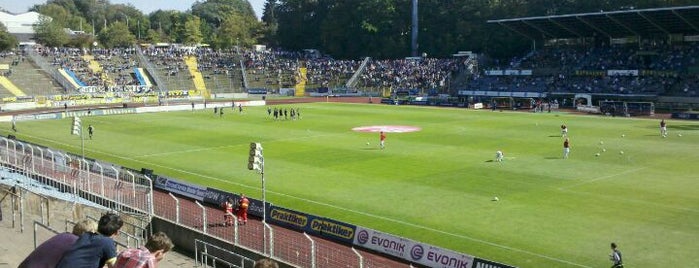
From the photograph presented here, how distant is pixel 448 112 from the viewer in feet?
254

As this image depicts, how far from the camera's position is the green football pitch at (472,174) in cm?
2417

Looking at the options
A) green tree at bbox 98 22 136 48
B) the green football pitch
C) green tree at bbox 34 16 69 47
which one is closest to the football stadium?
the green football pitch

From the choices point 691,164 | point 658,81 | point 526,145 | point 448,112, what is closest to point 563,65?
point 658,81

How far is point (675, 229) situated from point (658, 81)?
66211 mm

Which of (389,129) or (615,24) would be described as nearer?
(389,129)

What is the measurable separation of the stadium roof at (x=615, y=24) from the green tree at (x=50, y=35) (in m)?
92.3

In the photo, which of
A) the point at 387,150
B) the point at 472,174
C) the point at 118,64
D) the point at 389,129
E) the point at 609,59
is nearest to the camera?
the point at 472,174

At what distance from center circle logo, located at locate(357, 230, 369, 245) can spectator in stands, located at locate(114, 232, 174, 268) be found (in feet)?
52.8

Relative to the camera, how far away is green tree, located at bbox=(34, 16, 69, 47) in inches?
5325

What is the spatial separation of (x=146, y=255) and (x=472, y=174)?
30.0 metres

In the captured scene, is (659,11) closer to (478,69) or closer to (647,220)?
(478,69)

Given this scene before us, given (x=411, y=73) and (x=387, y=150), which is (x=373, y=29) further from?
(x=387, y=150)

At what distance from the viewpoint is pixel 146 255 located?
24.8 ft

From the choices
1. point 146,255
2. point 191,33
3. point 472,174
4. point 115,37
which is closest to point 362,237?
point 472,174
